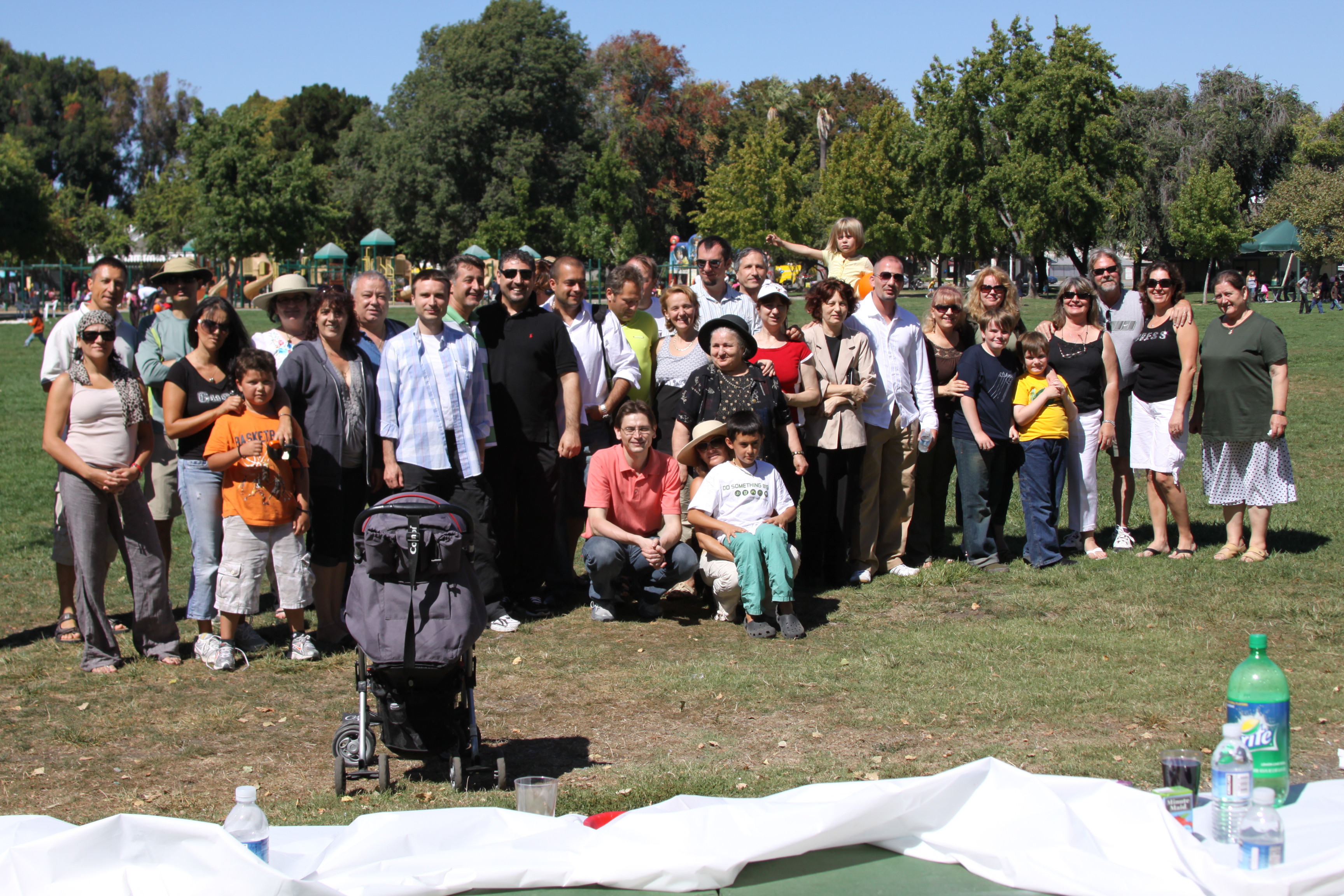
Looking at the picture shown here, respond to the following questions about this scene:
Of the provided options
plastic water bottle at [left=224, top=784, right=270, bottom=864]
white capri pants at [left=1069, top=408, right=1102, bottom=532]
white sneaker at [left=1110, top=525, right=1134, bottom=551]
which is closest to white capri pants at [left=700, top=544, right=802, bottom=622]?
white capri pants at [left=1069, top=408, right=1102, bottom=532]

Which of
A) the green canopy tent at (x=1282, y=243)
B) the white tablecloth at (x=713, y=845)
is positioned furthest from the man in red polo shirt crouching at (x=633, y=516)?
the green canopy tent at (x=1282, y=243)

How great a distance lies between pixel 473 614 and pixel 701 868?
5.21ft

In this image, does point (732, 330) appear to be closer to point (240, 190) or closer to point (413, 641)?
point (413, 641)

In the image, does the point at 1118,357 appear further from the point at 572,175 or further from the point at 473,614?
the point at 572,175

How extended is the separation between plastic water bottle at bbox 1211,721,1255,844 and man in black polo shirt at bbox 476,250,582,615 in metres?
4.58

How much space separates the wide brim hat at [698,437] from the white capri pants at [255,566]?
2.42m

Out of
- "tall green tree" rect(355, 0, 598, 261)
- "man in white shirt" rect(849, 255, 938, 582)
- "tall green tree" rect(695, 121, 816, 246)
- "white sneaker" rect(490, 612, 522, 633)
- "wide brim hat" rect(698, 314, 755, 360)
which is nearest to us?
"white sneaker" rect(490, 612, 522, 633)

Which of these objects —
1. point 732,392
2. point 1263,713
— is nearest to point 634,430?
point 732,392

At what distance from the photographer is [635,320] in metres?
7.97

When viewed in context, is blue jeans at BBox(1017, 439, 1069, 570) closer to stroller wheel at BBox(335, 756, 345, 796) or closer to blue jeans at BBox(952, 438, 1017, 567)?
blue jeans at BBox(952, 438, 1017, 567)

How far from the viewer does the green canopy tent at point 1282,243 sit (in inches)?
1964

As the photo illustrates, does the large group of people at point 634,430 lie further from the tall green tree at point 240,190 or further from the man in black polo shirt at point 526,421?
the tall green tree at point 240,190

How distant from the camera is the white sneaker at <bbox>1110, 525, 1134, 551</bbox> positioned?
336 inches

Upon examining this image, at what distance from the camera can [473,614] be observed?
181 inches
